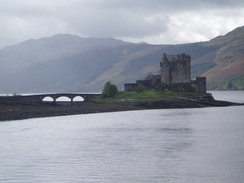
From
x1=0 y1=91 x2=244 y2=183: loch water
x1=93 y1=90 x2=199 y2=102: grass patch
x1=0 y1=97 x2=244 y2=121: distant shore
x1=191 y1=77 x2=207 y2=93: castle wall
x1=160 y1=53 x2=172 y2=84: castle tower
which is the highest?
x1=160 y1=53 x2=172 y2=84: castle tower

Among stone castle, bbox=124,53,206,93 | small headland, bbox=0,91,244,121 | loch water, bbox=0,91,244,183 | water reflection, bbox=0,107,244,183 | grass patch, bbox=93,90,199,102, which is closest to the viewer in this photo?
loch water, bbox=0,91,244,183

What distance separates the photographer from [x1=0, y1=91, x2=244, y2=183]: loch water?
32.8 metres


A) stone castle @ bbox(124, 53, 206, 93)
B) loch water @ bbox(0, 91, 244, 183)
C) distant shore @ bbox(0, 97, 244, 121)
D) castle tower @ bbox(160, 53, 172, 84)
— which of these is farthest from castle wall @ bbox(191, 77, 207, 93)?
loch water @ bbox(0, 91, 244, 183)

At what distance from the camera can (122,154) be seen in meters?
40.9

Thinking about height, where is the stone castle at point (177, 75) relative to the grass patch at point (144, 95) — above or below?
above

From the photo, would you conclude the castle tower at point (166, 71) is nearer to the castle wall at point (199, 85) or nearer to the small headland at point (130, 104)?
the castle wall at point (199, 85)

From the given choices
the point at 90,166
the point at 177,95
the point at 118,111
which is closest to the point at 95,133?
the point at 90,166

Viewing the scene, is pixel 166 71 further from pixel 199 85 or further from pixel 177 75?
pixel 199 85

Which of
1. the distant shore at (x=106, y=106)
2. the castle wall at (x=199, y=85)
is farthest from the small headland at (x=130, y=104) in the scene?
the castle wall at (x=199, y=85)

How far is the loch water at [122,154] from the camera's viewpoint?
32812 millimetres

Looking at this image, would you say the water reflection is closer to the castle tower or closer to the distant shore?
the distant shore

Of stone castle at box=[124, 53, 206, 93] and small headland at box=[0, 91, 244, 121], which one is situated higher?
stone castle at box=[124, 53, 206, 93]

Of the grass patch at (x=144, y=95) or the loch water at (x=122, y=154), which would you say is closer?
the loch water at (x=122, y=154)

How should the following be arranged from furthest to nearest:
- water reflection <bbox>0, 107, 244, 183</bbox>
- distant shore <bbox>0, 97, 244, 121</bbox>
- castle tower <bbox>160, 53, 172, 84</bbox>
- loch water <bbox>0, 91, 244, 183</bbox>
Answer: castle tower <bbox>160, 53, 172, 84</bbox>, distant shore <bbox>0, 97, 244, 121</bbox>, water reflection <bbox>0, 107, 244, 183</bbox>, loch water <bbox>0, 91, 244, 183</bbox>
